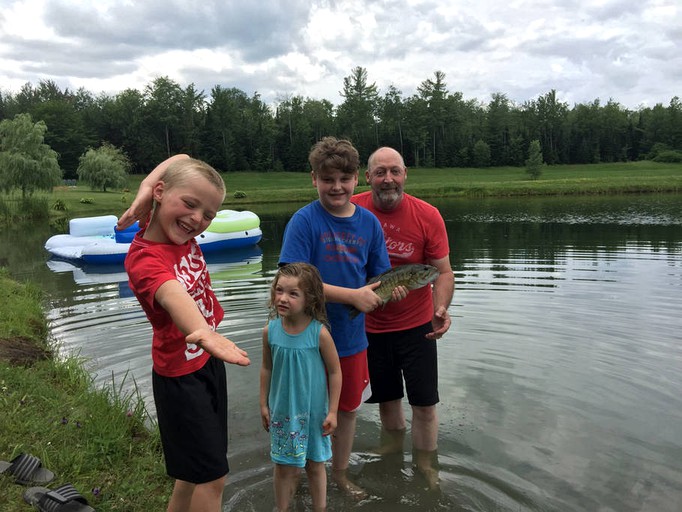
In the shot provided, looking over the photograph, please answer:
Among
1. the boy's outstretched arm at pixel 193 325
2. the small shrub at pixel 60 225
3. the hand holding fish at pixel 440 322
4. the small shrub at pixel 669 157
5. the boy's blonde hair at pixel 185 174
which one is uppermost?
the small shrub at pixel 669 157

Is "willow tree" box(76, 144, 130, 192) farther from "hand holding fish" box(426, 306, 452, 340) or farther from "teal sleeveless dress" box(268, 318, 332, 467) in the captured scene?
"teal sleeveless dress" box(268, 318, 332, 467)

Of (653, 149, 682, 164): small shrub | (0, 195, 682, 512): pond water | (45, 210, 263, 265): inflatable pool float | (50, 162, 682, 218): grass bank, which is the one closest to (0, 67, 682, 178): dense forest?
(653, 149, 682, 164): small shrub

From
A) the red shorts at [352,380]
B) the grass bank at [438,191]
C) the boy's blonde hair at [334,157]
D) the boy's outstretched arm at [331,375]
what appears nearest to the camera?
the boy's outstretched arm at [331,375]

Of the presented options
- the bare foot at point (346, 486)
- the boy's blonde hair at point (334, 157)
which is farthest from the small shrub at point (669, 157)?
the boy's blonde hair at point (334, 157)

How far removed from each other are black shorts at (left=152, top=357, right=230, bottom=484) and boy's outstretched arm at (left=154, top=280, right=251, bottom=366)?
52cm

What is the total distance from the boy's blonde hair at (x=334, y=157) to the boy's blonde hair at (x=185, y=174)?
87 cm

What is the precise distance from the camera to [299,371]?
3.29m

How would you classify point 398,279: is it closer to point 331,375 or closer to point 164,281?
point 331,375

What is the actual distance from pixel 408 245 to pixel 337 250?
838mm

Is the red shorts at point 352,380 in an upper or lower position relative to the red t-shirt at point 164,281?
lower

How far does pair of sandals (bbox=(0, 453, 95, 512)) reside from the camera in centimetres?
304

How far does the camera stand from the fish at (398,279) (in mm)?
3557

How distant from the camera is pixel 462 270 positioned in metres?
14.2

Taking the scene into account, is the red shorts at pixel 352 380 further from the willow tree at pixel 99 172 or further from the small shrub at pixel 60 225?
the willow tree at pixel 99 172
